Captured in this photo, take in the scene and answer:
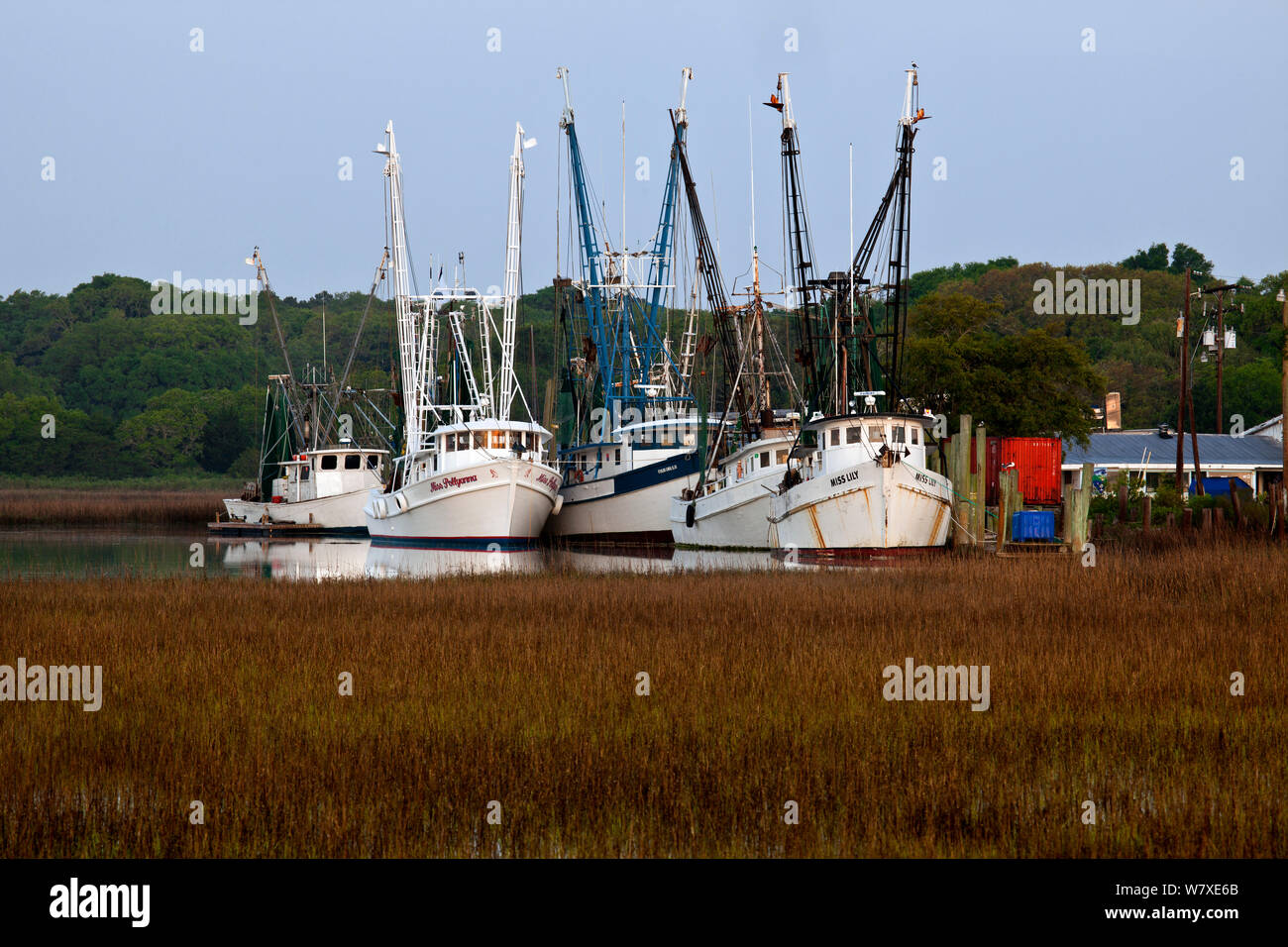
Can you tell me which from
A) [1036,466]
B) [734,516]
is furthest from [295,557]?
[1036,466]

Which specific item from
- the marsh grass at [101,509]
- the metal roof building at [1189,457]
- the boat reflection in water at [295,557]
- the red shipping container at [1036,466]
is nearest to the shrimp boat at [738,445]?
the red shipping container at [1036,466]

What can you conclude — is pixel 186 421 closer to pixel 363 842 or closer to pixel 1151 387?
pixel 1151 387

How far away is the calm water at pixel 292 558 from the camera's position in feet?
117

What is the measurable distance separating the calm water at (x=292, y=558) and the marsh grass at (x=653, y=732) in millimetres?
10528

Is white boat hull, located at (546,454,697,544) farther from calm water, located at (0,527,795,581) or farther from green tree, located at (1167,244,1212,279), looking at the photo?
green tree, located at (1167,244,1212,279)

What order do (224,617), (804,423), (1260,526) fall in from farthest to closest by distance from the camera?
1. (804,423)
2. (1260,526)
3. (224,617)

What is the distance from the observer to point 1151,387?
95.4 m

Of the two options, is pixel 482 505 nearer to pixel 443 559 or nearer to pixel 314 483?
pixel 443 559

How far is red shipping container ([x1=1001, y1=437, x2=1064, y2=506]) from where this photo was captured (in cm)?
4650

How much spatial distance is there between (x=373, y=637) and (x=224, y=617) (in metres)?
3.65

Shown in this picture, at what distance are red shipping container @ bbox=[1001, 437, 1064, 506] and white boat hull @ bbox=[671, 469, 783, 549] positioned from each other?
358 inches

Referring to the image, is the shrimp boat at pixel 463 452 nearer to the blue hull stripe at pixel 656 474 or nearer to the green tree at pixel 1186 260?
the blue hull stripe at pixel 656 474
